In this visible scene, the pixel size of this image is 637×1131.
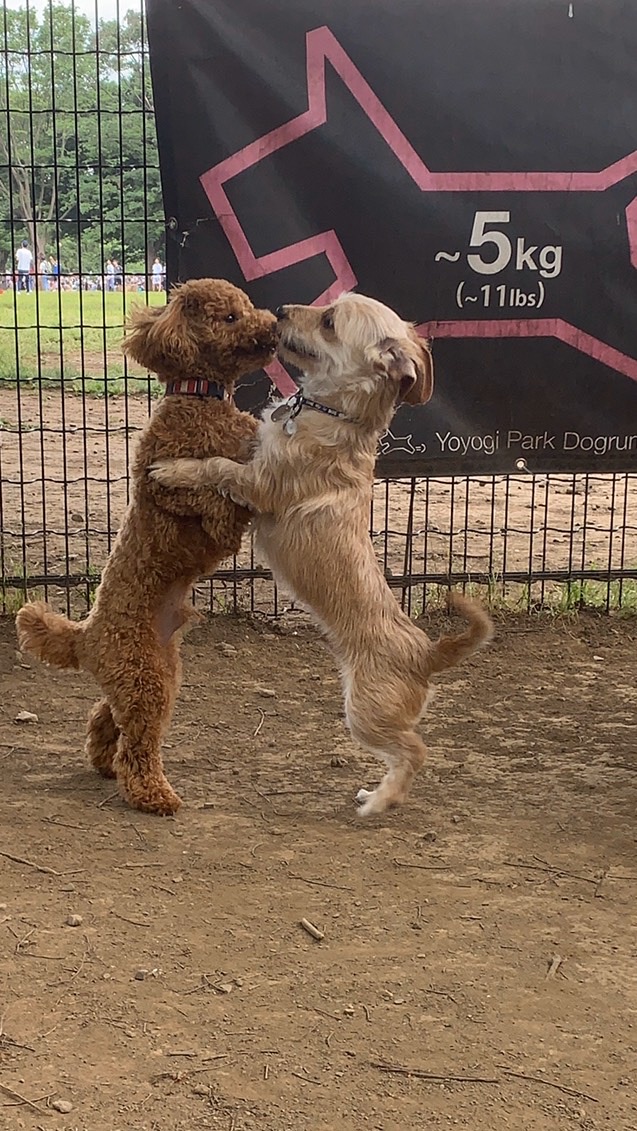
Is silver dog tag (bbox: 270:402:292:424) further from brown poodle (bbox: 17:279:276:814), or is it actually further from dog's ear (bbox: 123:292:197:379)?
Result: dog's ear (bbox: 123:292:197:379)

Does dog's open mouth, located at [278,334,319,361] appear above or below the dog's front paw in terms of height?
above

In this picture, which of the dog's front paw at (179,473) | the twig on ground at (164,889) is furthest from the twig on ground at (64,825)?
the dog's front paw at (179,473)

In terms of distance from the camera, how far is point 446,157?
4.91m

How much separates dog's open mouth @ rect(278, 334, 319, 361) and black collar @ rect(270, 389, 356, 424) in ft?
0.45

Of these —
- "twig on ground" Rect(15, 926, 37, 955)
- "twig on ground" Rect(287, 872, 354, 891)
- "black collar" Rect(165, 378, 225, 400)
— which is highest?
"black collar" Rect(165, 378, 225, 400)

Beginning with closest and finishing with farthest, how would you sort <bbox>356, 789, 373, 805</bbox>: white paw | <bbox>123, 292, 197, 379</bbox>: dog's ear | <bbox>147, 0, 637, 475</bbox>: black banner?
1. <bbox>123, 292, 197, 379</bbox>: dog's ear
2. <bbox>356, 789, 373, 805</bbox>: white paw
3. <bbox>147, 0, 637, 475</bbox>: black banner

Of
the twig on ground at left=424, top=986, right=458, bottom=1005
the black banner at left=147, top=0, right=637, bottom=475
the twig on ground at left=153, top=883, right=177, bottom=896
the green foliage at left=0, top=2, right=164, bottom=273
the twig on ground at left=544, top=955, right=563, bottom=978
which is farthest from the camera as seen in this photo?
the green foliage at left=0, top=2, right=164, bottom=273

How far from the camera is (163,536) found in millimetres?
3629

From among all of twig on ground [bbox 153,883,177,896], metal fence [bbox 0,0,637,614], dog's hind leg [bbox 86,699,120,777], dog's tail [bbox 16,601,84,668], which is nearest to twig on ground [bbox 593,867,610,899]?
twig on ground [bbox 153,883,177,896]

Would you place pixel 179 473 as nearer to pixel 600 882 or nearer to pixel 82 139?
pixel 600 882

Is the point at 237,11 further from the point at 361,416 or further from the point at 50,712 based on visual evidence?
the point at 50,712

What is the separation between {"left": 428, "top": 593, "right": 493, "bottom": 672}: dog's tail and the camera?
3.59 metres

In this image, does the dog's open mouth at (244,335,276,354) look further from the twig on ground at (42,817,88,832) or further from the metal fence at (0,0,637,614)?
the twig on ground at (42,817,88,832)

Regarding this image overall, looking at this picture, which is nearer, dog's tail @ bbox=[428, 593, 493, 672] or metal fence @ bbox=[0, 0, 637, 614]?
dog's tail @ bbox=[428, 593, 493, 672]
